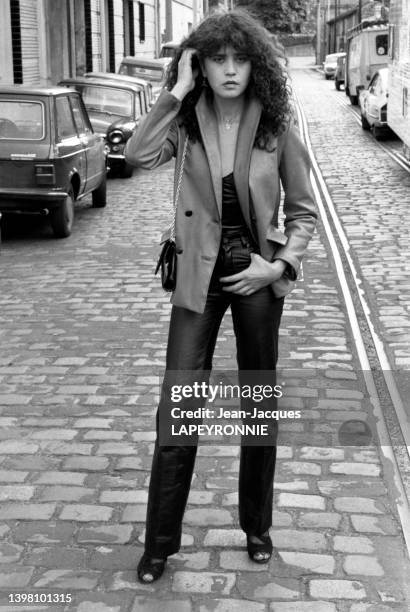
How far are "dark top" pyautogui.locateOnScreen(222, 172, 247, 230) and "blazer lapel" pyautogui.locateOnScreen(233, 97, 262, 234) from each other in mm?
23

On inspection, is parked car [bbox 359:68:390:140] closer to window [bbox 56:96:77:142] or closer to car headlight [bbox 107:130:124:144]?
car headlight [bbox 107:130:124:144]

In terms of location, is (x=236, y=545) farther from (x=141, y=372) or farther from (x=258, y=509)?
(x=141, y=372)

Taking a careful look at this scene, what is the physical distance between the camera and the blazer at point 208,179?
11.6 feet

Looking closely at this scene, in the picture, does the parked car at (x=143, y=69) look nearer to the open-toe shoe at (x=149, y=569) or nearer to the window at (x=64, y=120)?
the window at (x=64, y=120)

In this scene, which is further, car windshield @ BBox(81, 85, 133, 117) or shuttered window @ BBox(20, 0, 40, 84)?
shuttered window @ BBox(20, 0, 40, 84)

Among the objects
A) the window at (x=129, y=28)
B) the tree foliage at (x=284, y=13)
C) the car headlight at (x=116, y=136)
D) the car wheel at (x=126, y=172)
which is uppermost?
the tree foliage at (x=284, y=13)

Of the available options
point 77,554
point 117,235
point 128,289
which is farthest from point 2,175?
point 77,554

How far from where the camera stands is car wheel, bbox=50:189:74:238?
Result: 1147 centimetres

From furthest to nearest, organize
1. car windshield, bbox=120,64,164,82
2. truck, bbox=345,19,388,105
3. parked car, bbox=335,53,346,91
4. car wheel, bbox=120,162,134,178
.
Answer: parked car, bbox=335,53,346,91
truck, bbox=345,19,388,105
car windshield, bbox=120,64,164,82
car wheel, bbox=120,162,134,178

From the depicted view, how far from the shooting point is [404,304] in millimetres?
8320

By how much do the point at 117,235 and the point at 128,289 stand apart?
3.03 m

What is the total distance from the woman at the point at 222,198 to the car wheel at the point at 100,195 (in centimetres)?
1039

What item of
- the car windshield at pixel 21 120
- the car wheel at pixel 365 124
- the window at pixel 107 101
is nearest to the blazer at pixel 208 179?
the car windshield at pixel 21 120

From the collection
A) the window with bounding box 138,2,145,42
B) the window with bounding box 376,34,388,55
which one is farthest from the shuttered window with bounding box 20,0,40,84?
the window with bounding box 138,2,145,42
